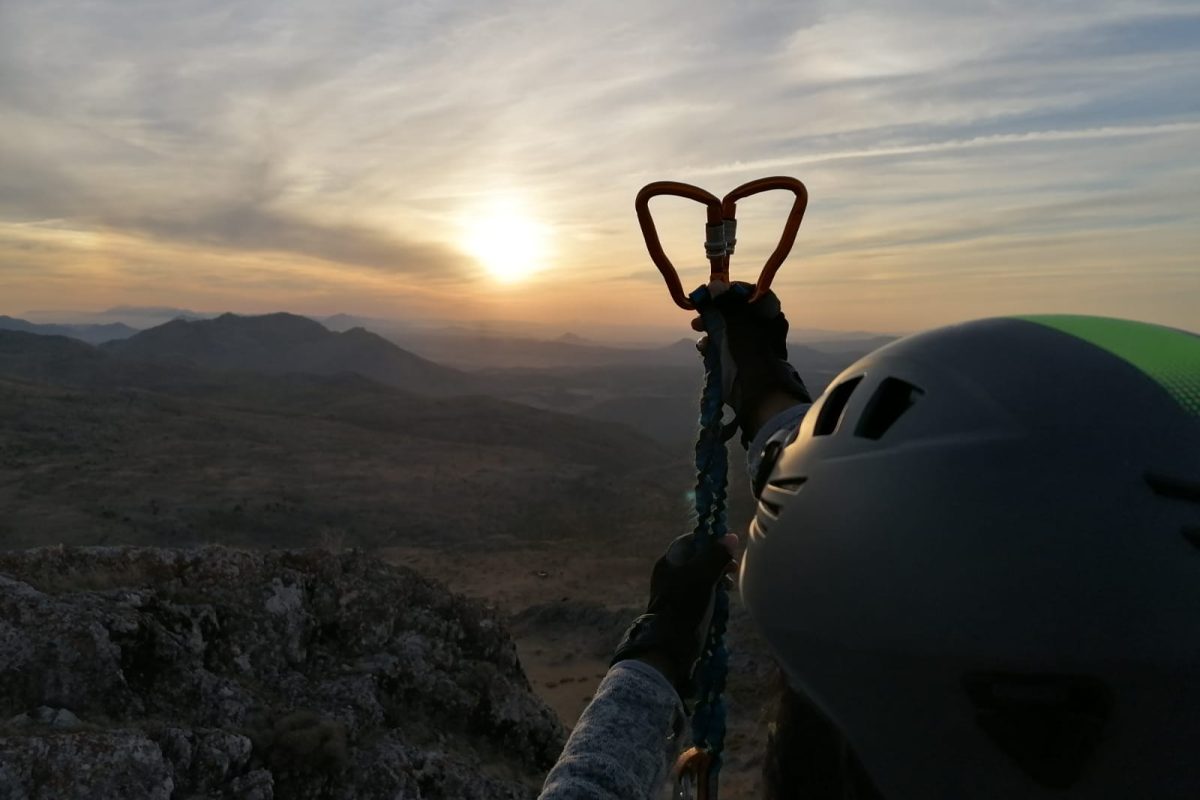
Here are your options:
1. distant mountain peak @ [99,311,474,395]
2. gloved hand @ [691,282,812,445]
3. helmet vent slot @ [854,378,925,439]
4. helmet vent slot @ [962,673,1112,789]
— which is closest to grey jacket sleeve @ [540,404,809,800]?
helmet vent slot @ [962,673,1112,789]

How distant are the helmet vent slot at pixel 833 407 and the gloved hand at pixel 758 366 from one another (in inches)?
44.1

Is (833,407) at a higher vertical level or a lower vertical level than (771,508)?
higher

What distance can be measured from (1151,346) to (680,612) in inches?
51.8

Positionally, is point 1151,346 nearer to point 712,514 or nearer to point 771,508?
point 771,508

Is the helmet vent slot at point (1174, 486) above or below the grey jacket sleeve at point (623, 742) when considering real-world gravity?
above

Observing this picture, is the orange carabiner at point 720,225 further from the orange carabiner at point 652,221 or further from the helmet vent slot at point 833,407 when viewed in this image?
the helmet vent slot at point 833,407

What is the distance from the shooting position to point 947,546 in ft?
4.39

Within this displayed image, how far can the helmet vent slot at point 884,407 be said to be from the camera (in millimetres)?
1667

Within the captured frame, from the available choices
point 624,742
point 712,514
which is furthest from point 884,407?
point 624,742

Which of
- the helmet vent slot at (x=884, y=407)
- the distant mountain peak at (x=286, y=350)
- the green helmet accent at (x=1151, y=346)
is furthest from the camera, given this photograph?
the distant mountain peak at (x=286, y=350)

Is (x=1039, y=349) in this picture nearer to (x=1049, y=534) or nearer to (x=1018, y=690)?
(x=1049, y=534)

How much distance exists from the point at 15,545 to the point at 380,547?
9.48 meters

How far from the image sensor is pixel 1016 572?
1.25 metres

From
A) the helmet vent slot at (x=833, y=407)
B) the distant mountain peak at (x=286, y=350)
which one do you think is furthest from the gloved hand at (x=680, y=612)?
the distant mountain peak at (x=286, y=350)
